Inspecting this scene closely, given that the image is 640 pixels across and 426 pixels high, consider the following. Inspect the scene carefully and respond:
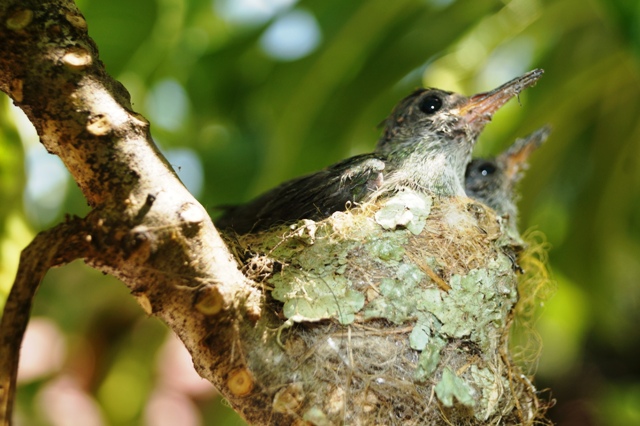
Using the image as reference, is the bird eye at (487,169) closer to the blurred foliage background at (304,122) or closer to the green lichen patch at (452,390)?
the blurred foliage background at (304,122)

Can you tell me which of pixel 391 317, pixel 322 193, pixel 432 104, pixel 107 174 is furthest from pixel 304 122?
pixel 107 174

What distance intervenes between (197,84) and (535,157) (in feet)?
5.97

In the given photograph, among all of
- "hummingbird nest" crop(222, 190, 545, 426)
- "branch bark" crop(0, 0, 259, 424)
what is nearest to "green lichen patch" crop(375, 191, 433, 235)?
"hummingbird nest" crop(222, 190, 545, 426)

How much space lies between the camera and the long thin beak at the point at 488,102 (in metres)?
2.62

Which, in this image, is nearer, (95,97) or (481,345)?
(95,97)

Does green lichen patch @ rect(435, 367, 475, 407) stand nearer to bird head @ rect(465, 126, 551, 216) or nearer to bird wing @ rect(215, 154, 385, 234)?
bird wing @ rect(215, 154, 385, 234)

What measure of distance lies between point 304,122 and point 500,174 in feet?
3.18

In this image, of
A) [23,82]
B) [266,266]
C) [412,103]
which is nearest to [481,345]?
[266,266]

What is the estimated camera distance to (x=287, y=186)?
2.65 metres

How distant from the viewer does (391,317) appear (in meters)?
2.03

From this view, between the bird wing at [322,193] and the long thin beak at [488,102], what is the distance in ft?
1.52

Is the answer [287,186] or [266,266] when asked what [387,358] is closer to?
[266,266]

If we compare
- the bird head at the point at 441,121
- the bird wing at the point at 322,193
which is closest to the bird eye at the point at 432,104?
the bird head at the point at 441,121

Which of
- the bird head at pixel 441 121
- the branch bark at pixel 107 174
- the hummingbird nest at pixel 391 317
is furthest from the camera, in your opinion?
the bird head at pixel 441 121
